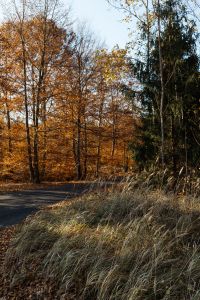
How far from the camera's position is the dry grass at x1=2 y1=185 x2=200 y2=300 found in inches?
184

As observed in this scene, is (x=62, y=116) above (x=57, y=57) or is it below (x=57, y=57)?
below

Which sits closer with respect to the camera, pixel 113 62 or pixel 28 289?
pixel 28 289

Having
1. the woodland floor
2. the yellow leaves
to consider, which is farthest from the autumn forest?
the woodland floor

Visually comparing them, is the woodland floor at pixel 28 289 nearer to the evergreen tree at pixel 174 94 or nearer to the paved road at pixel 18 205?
the paved road at pixel 18 205

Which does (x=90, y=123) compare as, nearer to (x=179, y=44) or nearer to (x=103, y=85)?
(x=103, y=85)

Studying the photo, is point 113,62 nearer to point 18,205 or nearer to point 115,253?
point 18,205

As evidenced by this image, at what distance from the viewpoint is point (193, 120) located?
16141mm

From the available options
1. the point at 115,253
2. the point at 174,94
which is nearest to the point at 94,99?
the point at 174,94

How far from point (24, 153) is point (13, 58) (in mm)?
6261

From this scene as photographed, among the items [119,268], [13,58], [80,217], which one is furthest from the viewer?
[13,58]

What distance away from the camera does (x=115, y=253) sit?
5582 millimetres

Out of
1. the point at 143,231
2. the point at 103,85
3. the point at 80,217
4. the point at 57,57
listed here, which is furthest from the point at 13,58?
the point at 143,231

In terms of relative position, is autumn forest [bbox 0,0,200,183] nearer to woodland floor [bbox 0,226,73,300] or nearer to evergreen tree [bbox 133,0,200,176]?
evergreen tree [bbox 133,0,200,176]

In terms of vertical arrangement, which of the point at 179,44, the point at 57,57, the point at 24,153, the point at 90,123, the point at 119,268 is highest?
the point at 57,57
